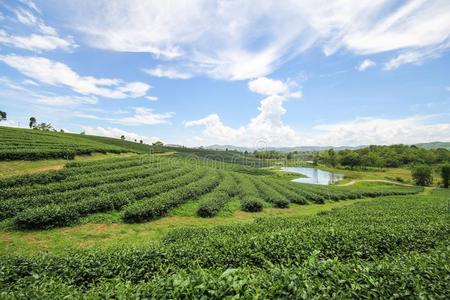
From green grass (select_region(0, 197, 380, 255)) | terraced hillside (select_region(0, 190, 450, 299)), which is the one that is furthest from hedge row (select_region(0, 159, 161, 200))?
terraced hillside (select_region(0, 190, 450, 299))

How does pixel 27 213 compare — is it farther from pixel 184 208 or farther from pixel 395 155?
Result: pixel 395 155

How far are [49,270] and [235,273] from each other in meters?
5.23

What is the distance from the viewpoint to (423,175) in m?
69.8

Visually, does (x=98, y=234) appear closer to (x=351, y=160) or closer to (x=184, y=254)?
(x=184, y=254)

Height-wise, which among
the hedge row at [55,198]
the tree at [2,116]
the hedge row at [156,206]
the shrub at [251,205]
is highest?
the tree at [2,116]

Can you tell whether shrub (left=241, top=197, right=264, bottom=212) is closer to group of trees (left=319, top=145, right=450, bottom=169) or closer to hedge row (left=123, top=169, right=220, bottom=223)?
hedge row (left=123, top=169, right=220, bottom=223)

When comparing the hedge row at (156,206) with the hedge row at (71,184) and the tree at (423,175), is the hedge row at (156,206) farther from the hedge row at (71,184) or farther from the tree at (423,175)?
the tree at (423,175)

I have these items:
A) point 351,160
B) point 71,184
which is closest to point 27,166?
point 71,184

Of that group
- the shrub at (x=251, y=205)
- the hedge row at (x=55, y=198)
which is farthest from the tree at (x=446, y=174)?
the hedge row at (x=55, y=198)

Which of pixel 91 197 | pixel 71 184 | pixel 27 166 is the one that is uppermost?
pixel 27 166

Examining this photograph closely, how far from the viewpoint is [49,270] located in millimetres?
6254

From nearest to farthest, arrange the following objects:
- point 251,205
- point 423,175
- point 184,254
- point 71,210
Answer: point 184,254 < point 71,210 < point 251,205 < point 423,175

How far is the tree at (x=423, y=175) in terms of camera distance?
228ft

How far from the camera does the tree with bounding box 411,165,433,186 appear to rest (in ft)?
228
